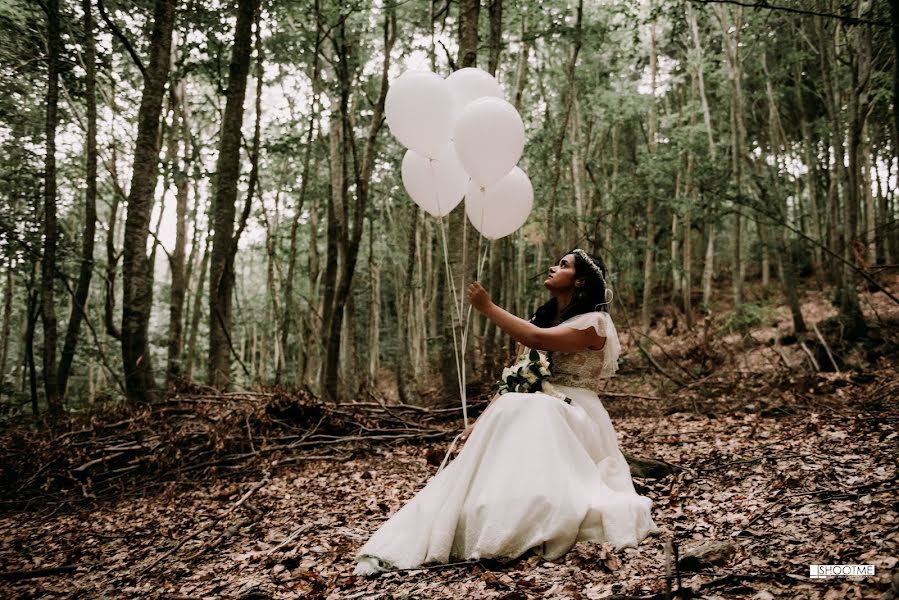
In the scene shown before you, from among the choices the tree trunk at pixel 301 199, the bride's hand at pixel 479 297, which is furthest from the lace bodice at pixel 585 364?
the tree trunk at pixel 301 199

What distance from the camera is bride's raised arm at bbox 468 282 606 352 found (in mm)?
3143

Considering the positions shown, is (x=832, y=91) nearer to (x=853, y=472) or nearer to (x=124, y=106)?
(x=853, y=472)

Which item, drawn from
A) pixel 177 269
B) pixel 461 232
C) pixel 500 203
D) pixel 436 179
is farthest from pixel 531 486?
pixel 177 269

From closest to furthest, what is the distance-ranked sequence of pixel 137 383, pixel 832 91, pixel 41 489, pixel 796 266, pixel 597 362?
pixel 597 362 < pixel 41 489 < pixel 137 383 < pixel 832 91 < pixel 796 266

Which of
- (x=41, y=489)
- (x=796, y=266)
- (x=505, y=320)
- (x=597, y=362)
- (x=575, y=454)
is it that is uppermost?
(x=796, y=266)

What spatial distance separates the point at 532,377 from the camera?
11.2 feet

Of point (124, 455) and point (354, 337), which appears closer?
point (124, 455)

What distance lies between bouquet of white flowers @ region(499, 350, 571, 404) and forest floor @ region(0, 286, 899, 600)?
94 cm

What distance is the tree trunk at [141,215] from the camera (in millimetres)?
6227

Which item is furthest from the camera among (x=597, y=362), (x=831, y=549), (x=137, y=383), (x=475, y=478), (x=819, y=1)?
(x=819, y=1)

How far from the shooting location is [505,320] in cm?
313

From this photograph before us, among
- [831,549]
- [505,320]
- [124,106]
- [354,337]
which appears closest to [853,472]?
[831,549]

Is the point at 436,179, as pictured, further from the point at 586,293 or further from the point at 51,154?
the point at 51,154

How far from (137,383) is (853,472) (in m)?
6.91
